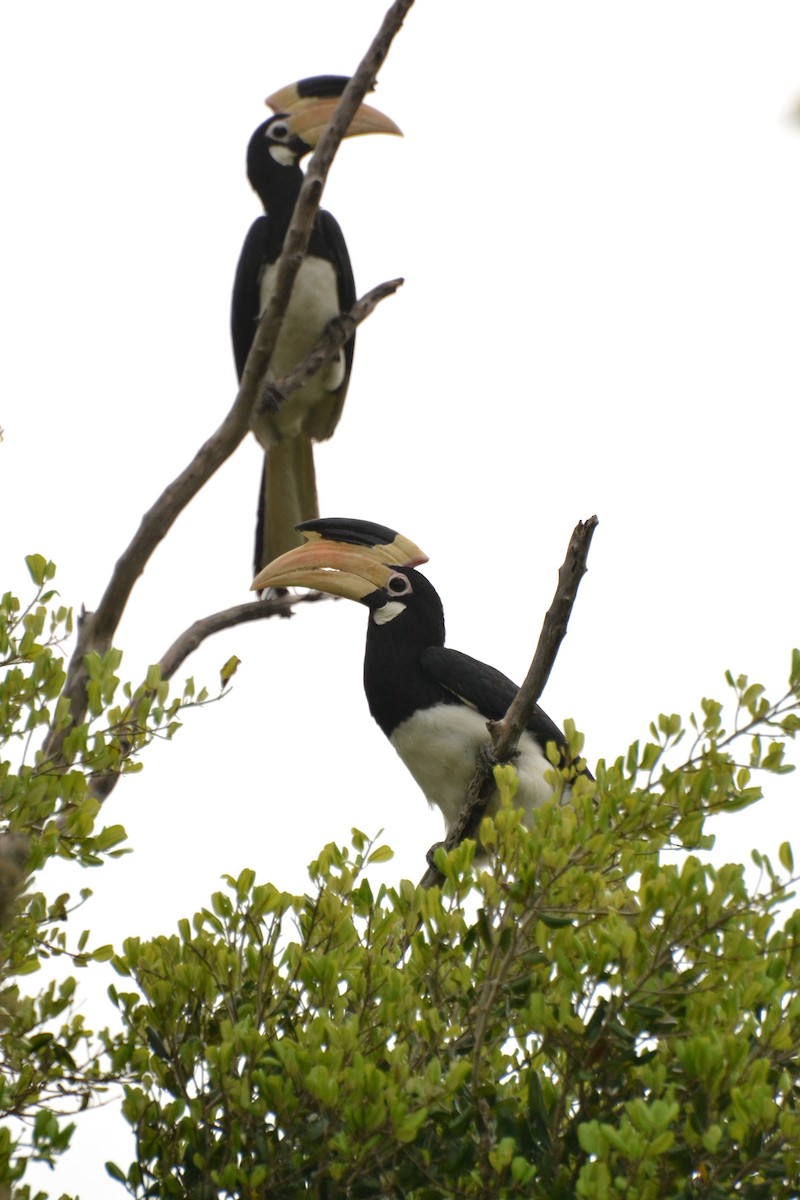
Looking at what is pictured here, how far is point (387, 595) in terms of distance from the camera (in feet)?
16.4

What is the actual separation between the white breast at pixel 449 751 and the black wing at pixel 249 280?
3063mm

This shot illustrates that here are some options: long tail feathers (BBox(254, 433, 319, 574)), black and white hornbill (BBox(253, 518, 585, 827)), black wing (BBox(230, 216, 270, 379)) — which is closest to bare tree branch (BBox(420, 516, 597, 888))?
black and white hornbill (BBox(253, 518, 585, 827))

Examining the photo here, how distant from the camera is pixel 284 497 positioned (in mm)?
7031

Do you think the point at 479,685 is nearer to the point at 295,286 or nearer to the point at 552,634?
the point at 552,634

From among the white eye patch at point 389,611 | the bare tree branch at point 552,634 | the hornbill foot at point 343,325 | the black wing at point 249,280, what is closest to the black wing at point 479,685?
the white eye patch at point 389,611

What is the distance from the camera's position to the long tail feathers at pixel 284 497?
6754mm

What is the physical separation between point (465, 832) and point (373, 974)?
1.45 m

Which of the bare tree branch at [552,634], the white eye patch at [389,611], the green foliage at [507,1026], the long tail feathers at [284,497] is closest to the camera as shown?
the green foliage at [507,1026]

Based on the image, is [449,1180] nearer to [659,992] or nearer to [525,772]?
[659,992]

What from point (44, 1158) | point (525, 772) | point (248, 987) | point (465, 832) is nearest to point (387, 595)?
point (525, 772)

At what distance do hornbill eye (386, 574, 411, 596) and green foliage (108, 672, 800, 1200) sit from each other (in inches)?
85.4

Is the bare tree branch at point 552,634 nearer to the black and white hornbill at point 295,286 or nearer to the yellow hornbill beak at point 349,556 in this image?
the yellow hornbill beak at point 349,556

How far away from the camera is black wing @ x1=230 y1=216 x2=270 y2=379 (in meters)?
7.20

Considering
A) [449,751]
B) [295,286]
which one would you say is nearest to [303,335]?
[295,286]
